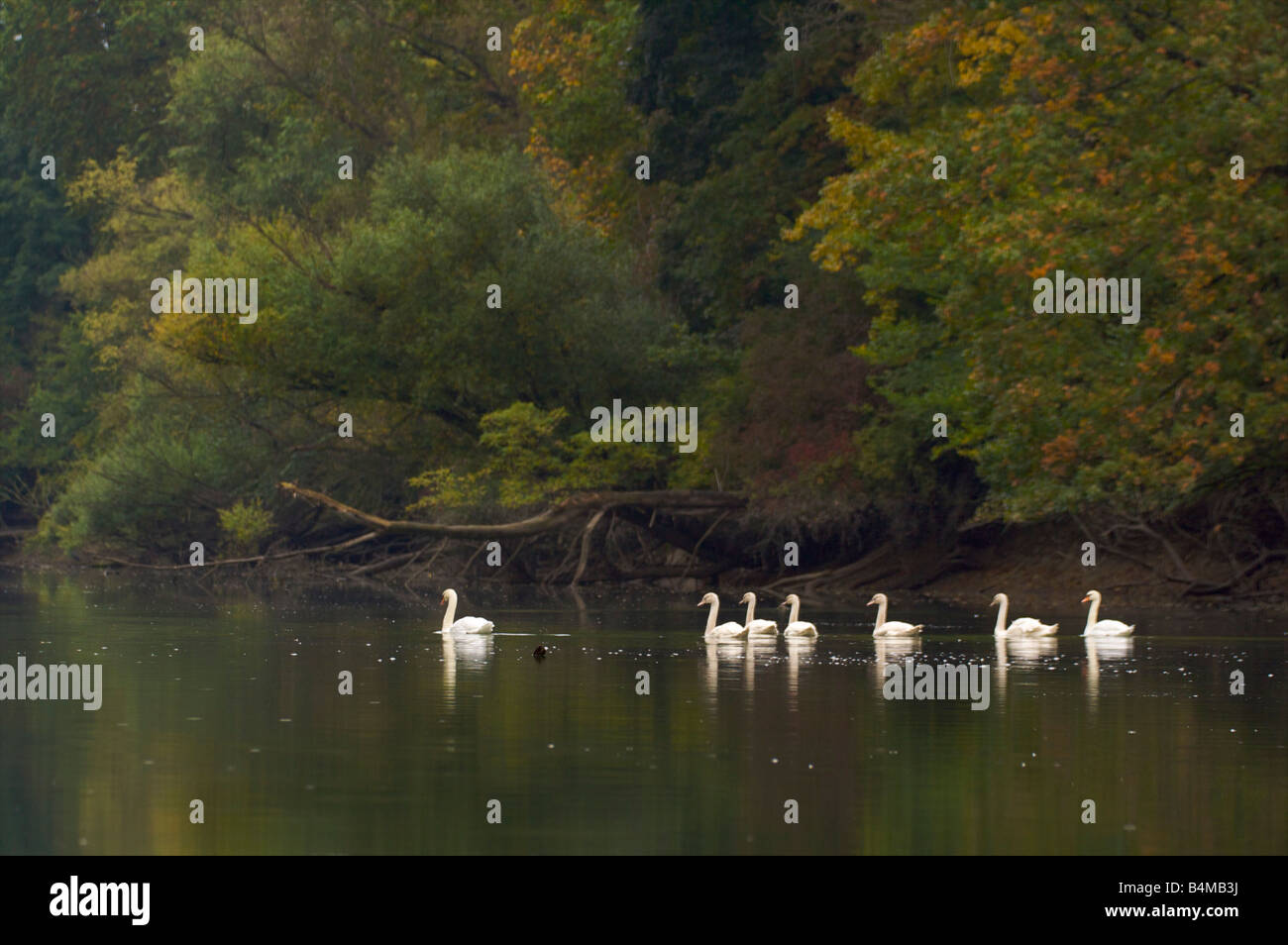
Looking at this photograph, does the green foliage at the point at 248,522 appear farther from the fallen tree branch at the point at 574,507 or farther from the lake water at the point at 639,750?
the lake water at the point at 639,750

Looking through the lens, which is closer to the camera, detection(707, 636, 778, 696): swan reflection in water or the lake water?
the lake water

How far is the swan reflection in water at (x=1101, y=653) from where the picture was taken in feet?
75.0

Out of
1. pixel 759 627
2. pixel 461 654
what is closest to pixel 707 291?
pixel 759 627

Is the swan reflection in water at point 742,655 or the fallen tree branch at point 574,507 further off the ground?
the fallen tree branch at point 574,507

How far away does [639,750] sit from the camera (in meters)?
16.6

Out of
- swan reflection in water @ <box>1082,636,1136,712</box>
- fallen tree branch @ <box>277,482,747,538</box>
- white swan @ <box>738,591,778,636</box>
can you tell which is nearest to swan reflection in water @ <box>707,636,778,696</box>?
white swan @ <box>738,591,778,636</box>

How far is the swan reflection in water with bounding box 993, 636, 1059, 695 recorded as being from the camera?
24.1m

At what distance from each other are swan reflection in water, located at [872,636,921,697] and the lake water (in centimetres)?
13

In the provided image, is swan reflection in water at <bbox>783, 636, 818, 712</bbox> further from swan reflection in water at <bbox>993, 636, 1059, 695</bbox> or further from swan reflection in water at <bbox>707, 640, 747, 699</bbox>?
swan reflection in water at <bbox>993, 636, 1059, 695</bbox>

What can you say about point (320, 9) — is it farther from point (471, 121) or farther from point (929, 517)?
point (929, 517)

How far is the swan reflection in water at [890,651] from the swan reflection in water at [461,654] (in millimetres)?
4565

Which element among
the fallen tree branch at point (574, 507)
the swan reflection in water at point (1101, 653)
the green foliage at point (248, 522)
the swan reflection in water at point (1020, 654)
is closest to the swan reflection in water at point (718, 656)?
the swan reflection in water at point (1020, 654)

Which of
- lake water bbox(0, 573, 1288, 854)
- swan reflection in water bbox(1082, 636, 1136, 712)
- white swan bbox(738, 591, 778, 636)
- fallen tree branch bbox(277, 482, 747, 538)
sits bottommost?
lake water bbox(0, 573, 1288, 854)

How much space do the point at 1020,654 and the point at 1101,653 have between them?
1.07 metres
